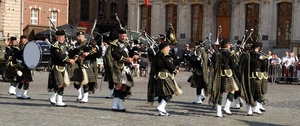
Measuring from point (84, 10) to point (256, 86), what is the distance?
142 ft

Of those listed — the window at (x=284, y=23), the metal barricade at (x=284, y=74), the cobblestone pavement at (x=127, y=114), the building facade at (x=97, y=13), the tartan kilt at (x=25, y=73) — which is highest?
the building facade at (x=97, y=13)

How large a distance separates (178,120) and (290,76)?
17.0 meters

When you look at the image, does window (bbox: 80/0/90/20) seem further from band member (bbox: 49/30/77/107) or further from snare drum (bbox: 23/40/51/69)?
band member (bbox: 49/30/77/107)

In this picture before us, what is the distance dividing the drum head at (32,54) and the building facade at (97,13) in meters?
38.2

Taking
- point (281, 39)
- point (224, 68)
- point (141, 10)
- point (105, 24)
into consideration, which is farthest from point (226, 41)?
point (105, 24)

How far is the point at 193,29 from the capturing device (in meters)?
41.9

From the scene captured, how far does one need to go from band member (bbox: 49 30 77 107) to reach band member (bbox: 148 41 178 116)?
2487mm

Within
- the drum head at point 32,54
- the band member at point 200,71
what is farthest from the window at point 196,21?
the drum head at point 32,54

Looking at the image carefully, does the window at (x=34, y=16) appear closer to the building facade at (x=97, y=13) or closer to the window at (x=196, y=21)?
the building facade at (x=97, y=13)

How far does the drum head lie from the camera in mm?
15640

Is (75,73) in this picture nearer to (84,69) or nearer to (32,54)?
(84,69)

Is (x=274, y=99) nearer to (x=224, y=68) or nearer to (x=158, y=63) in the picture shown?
(x=224, y=68)

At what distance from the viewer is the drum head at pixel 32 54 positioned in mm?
15640

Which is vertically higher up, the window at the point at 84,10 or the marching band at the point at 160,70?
the window at the point at 84,10
